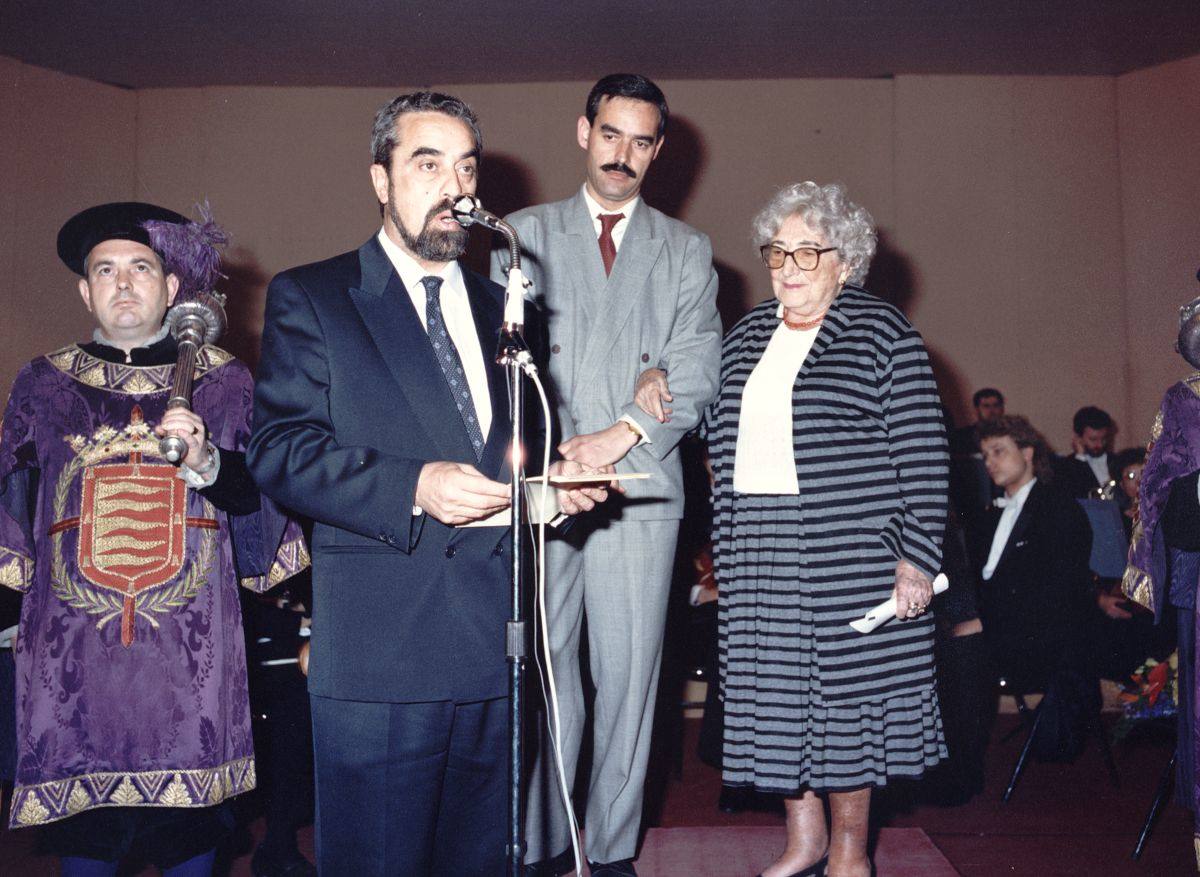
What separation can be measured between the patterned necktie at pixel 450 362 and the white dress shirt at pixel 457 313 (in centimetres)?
1

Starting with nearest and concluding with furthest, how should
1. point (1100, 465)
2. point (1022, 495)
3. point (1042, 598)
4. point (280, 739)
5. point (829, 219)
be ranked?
point (829, 219) < point (280, 739) < point (1042, 598) < point (1022, 495) < point (1100, 465)

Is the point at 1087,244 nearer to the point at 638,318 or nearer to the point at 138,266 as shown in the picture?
the point at 638,318

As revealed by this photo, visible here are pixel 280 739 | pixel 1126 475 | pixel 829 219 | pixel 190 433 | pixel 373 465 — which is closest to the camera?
pixel 373 465

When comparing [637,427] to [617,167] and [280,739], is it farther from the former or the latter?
[280,739]

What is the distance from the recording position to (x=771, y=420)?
2947mm

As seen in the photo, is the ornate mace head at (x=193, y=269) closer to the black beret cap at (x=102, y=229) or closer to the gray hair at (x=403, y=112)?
the black beret cap at (x=102, y=229)

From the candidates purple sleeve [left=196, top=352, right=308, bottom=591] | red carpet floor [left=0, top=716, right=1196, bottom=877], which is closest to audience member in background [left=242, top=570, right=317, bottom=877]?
red carpet floor [left=0, top=716, right=1196, bottom=877]

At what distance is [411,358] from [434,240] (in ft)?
0.78

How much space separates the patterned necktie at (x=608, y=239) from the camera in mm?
3113

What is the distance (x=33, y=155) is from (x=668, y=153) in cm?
398

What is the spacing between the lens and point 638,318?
9.96ft

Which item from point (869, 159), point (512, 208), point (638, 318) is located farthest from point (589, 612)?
point (869, 159)

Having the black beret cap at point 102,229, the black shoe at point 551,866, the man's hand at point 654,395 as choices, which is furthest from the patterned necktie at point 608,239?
the black shoe at point 551,866

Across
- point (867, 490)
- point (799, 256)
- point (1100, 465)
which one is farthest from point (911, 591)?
point (1100, 465)
